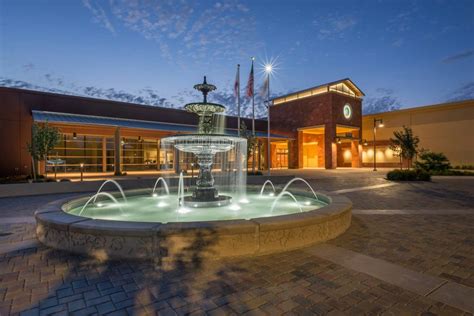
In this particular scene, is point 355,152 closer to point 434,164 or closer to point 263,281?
point 434,164

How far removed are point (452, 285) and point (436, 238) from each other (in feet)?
8.61

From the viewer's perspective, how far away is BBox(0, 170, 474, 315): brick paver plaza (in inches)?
122

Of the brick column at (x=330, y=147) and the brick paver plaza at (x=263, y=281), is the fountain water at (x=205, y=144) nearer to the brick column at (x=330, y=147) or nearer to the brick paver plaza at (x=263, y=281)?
the brick paver plaza at (x=263, y=281)

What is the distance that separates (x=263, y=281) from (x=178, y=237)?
5.38 feet

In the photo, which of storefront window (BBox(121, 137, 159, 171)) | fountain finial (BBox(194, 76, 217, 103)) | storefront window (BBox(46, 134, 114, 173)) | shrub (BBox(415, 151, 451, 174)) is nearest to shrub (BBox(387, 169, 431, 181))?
shrub (BBox(415, 151, 451, 174))

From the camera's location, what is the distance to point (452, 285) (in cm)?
362

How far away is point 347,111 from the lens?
3909 centimetres

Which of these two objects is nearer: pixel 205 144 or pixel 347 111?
pixel 205 144

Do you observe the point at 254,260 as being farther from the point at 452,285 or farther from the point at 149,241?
the point at 452,285

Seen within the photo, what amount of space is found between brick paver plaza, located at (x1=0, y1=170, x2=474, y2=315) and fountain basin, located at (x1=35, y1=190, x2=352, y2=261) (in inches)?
6.5

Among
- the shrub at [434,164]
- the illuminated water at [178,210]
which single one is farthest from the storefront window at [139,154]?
the shrub at [434,164]

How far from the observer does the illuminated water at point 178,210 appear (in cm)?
704

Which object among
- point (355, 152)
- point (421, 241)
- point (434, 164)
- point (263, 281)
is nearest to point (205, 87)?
point (263, 281)

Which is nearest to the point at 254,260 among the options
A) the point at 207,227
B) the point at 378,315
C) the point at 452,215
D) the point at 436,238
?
the point at 207,227
